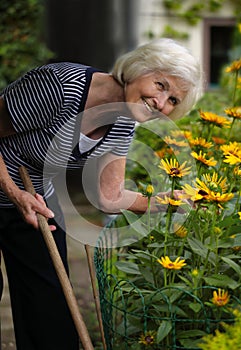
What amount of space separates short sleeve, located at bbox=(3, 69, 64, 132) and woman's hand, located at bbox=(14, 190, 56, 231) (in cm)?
29

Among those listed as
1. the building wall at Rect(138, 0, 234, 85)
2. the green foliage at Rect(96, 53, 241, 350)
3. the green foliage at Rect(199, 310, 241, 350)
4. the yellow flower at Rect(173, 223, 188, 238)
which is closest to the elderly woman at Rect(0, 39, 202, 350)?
the green foliage at Rect(96, 53, 241, 350)

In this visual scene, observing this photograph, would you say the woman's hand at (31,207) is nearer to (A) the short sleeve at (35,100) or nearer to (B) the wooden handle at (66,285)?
(B) the wooden handle at (66,285)

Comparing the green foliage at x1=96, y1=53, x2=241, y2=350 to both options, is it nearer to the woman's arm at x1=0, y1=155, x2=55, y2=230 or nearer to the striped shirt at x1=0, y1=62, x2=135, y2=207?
the woman's arm at x1=0, y1=155, x2=55, y2=230

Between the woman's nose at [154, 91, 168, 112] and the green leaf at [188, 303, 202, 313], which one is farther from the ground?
the woman's nose at [154, 91, 168, 112]

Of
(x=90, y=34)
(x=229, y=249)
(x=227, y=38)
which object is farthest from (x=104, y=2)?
(x=229, y=249)

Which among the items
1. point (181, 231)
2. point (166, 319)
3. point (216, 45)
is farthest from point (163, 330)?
point (216, 45)

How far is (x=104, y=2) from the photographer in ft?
20.9

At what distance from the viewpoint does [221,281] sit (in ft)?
6.29

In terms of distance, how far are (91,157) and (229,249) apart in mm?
672

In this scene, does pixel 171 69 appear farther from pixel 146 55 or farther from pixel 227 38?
pixel 227 38

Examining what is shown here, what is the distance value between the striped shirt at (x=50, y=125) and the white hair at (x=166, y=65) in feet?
0.43

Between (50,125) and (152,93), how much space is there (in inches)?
14.3

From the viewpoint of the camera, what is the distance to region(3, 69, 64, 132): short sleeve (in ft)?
7.65

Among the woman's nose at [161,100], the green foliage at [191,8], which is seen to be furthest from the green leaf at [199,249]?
the green foliage at [191,8]
